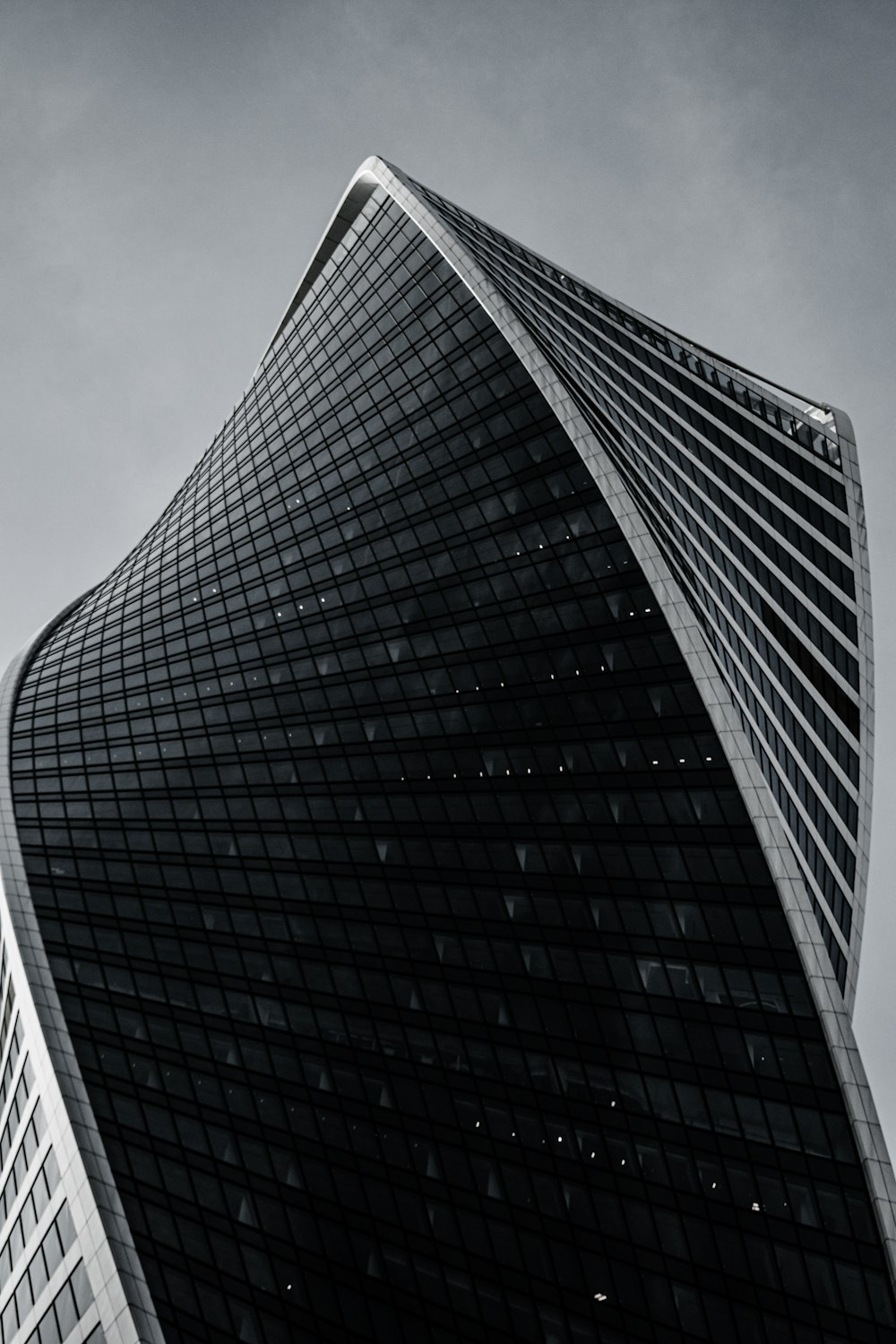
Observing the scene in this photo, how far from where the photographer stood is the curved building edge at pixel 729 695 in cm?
4434

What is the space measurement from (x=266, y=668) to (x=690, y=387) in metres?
38.4

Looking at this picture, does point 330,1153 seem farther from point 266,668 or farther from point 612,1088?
point 266,668

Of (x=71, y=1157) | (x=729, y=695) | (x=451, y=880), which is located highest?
(x=729, y=695)

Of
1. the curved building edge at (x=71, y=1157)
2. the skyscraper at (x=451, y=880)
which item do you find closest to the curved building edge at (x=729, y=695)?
the skyscraper at (x=451, y=880)

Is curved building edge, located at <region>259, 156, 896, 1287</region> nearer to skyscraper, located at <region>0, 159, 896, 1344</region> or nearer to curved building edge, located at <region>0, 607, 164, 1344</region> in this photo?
skyscraper, located at <region>0, 159, 896, 1344</region>

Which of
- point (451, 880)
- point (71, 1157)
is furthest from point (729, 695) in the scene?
point (71, 1157)

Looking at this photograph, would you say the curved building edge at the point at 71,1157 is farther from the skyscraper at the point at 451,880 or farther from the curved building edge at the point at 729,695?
the curved building edge at the point at 729,695

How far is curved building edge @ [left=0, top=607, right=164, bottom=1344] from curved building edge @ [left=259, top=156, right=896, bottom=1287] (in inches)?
1150

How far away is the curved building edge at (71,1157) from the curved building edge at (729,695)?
95.8 feet

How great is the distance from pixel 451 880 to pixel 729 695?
17017 mm

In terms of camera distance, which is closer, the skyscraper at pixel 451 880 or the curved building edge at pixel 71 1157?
the curved building edge at pixel 71 1157

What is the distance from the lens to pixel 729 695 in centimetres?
5388

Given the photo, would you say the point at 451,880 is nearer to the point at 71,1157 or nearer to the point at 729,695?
the point at 729,695

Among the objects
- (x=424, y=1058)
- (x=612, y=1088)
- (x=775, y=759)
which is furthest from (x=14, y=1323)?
(x=775, y=759)
